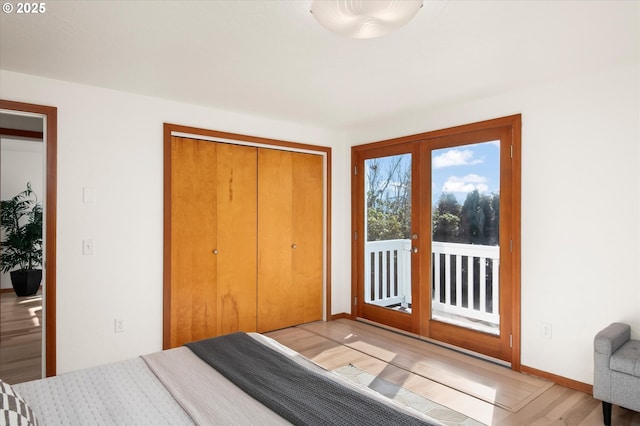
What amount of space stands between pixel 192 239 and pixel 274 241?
37.8 inches

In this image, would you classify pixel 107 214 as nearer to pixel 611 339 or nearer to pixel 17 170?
pixel 611 339

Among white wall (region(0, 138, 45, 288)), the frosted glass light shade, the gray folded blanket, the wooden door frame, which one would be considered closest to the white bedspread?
the gray folded blanket

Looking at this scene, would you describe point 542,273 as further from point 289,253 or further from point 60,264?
point 60,264

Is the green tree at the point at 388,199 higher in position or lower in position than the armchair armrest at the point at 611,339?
higher

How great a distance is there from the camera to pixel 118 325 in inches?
127

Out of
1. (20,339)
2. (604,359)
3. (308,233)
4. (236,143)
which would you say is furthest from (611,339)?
(20,339)

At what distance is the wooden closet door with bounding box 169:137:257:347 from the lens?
3598 mm

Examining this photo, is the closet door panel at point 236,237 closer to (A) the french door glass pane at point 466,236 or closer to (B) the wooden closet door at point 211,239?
(B) the wooden closet door at point 211,239

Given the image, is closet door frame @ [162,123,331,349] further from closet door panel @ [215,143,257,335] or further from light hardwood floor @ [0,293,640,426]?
light hardwood floor @ [0,293,640,426]

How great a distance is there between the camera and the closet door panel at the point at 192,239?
3.58m

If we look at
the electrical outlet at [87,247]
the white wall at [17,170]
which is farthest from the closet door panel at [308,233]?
the white wall at [17,170]

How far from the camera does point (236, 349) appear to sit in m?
2.11

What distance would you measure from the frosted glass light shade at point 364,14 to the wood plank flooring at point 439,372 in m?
2.39

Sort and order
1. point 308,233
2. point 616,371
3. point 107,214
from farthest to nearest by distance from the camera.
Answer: point 308,233 → point 107,214 → point 616,371
